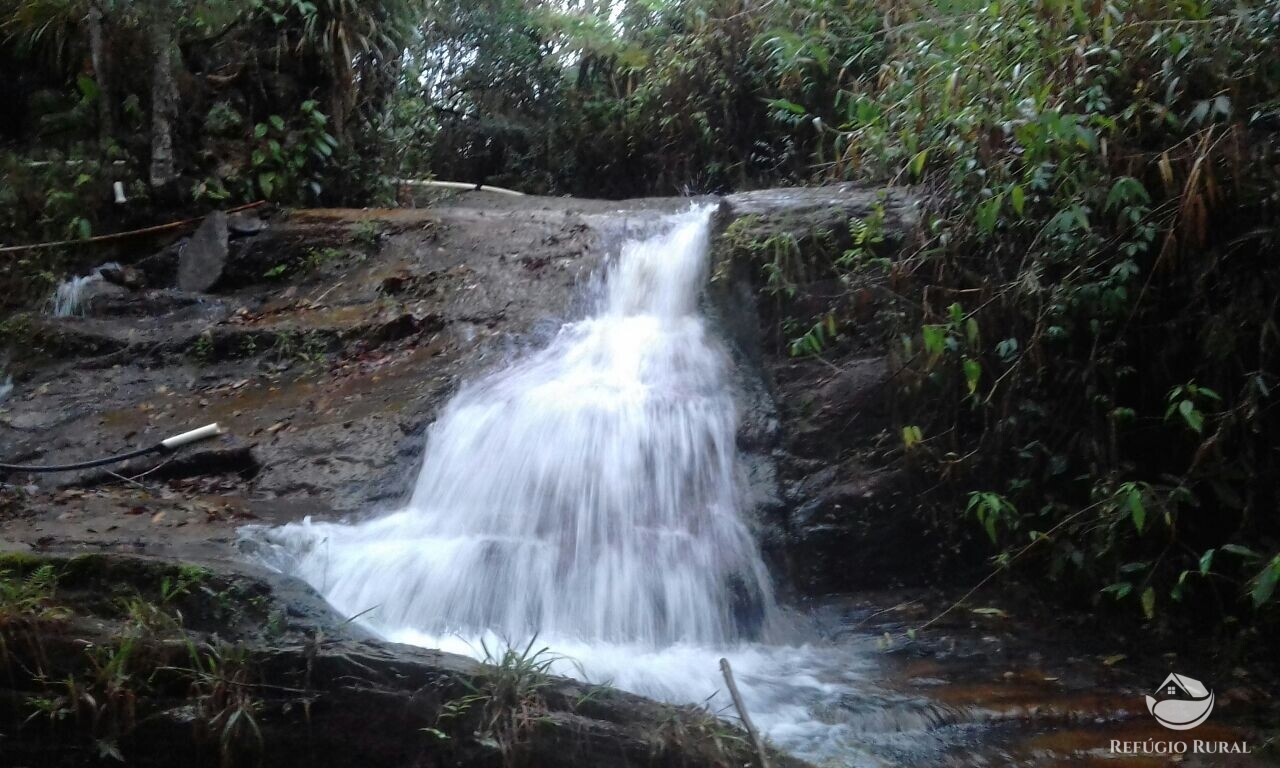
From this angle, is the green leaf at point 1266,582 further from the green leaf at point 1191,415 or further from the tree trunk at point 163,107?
the tree trunk at point 163,107

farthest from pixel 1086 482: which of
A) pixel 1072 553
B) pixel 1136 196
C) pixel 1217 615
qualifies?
pixel 1136 196

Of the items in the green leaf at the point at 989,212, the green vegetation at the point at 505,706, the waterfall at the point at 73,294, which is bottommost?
the green vegetation at the point at 505,706

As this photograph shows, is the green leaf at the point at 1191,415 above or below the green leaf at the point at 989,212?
below

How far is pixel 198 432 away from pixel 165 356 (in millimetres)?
1625

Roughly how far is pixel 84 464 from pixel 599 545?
133 inches

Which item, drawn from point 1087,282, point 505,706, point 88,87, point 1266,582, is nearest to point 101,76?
point 88,87

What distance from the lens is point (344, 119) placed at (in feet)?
32.0

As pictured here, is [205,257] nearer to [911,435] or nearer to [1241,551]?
[911,435]

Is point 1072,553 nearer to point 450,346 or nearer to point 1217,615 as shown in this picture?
point 1217,615

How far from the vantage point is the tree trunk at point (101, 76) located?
8578mm

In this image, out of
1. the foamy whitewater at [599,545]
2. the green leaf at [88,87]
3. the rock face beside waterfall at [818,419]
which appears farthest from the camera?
the green leaf at [88,87]

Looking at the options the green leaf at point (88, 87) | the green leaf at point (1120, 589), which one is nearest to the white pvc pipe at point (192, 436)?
the green leaf at point (88, 87)

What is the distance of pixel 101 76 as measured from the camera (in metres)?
8.77

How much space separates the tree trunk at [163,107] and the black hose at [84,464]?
3615mm
